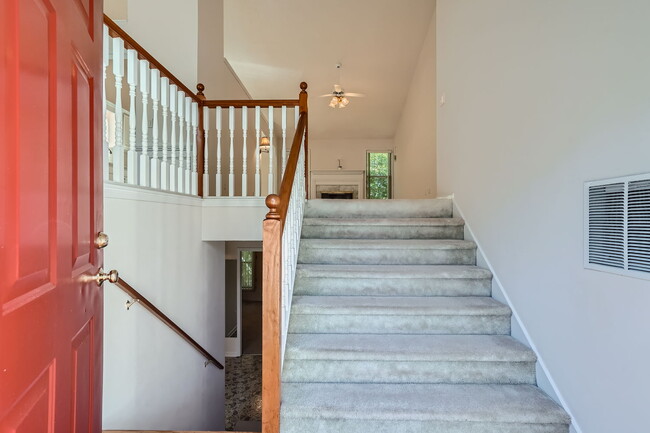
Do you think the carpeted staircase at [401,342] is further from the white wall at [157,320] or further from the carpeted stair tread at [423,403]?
the white wall at [157,320]

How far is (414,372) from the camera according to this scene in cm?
175

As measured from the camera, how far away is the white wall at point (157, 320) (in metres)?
1.96

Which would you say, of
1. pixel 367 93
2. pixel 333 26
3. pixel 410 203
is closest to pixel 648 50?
pixel 410 203

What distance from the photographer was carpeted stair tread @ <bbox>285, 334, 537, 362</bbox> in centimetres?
175

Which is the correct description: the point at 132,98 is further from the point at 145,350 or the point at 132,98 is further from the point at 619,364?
the point at 619,364

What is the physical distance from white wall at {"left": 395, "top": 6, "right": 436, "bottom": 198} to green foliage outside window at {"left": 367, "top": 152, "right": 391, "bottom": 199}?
1.05 m

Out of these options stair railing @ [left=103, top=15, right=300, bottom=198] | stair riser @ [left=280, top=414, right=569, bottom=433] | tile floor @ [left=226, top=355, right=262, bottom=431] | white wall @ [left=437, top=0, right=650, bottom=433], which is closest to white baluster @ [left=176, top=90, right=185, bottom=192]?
stair railing @ [left=103, top=15, right=300, bottom=198]

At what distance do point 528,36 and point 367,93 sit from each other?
5.59 m

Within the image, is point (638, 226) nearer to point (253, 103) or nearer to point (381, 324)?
point (381, 324)

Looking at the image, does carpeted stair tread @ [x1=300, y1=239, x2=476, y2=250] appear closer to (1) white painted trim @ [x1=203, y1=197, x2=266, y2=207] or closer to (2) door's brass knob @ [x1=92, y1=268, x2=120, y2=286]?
(1) white painted trim @ [x1=203, y1=197, x2=266, y2=207]

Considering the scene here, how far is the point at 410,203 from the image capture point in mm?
3203

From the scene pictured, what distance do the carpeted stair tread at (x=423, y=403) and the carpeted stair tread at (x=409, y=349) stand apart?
13 cm

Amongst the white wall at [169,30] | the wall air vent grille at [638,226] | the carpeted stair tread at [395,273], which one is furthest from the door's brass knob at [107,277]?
the white wall at [169,30]

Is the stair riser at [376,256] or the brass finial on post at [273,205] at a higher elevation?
the brass finial on post at [273,205]
